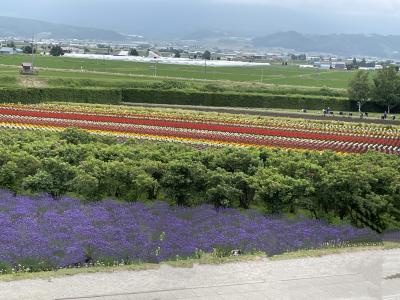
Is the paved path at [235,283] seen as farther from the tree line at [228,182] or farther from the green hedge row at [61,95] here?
the green hedge row at [61,95]

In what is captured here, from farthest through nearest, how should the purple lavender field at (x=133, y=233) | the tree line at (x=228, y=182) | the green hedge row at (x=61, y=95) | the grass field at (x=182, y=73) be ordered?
the grass field at (x=182, y=73) → the green hedge row at (x=61, y=95) → the tree line at (x=228, y=182) → the purple lavender field at (x=133, y=233)

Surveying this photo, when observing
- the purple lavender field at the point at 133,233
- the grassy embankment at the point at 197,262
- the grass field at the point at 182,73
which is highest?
the grass field at the point at 182,73

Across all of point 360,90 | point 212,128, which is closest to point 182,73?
point 360,90

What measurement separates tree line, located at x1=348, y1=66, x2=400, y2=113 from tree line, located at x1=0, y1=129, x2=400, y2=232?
41479 millimetres

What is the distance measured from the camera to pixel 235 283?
11.6 meters

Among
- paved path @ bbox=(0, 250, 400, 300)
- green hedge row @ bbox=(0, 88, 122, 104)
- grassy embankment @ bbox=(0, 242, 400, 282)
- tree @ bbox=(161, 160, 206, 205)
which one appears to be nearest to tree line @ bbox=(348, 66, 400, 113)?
green hedge row @ bbox=(0, 88, 122, 104)

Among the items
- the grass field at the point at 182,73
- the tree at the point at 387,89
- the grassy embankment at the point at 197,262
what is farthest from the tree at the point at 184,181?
the grass field at the point at 182,73

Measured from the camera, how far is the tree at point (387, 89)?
5856cm

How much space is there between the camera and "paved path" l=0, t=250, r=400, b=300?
10.8m

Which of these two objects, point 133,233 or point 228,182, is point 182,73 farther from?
point 133,233

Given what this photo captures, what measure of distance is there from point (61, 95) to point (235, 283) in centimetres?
4388

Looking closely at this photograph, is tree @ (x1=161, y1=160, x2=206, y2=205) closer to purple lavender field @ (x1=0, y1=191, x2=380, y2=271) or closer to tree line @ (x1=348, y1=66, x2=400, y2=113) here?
purple lavender field @ (x1=0, y1=191, x2=380, y2=271)

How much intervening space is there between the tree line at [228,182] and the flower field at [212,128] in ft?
32.4

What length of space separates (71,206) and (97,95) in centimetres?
4124
